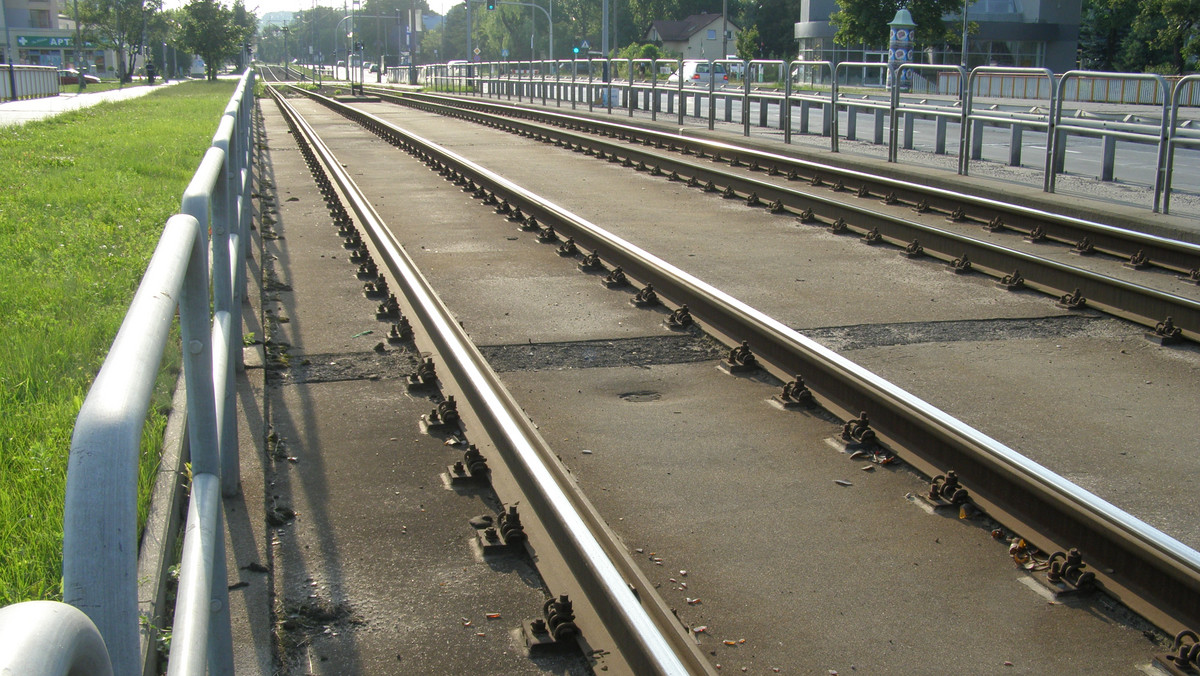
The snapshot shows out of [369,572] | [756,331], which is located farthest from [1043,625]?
[756,331]

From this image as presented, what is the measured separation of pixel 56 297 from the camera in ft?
24.3

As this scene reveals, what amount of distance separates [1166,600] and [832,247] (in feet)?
22.5

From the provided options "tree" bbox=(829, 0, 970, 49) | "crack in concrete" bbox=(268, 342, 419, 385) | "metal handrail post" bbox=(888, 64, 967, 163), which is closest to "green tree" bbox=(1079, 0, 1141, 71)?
"tree" bbox=(829, 0, 970, 49)

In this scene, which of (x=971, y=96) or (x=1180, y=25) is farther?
(x=1180, y=25)

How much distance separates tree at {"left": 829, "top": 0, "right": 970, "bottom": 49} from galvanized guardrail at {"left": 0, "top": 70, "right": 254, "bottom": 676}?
164ft

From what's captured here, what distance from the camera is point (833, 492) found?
449 cm

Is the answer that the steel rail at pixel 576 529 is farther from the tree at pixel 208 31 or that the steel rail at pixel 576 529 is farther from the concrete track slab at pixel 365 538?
the tree at pixel 208 31

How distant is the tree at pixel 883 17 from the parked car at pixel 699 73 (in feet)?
64.0

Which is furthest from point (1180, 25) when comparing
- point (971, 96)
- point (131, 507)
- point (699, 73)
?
point (131, 507)

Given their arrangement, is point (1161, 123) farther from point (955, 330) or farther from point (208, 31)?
point (208, 31)

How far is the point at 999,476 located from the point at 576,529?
1621mm

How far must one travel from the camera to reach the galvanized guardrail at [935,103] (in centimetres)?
1198

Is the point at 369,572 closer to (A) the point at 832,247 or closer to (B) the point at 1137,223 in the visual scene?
(A) the point at 832,247

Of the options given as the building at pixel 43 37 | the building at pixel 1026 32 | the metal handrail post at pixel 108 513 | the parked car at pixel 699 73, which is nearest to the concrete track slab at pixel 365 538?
the metal handrail post at pixel 108 513
